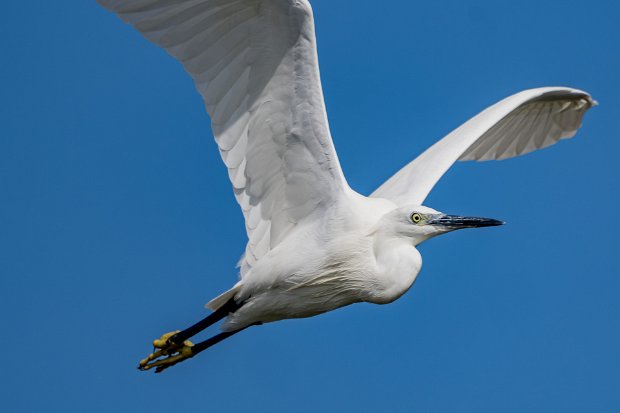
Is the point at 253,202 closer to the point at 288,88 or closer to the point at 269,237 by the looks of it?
the point at 269,237

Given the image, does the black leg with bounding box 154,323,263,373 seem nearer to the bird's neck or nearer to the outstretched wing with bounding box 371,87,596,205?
the bird's neck

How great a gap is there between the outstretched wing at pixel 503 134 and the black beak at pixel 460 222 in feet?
2.17

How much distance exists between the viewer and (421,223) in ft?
27.4

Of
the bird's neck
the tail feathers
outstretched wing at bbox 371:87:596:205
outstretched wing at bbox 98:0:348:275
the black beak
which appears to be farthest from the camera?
outstretched wing at bbox 371:87:596:205

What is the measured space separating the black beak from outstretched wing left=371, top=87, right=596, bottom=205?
0.66 metres

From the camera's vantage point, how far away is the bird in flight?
7756mm

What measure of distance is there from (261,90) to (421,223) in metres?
1.70

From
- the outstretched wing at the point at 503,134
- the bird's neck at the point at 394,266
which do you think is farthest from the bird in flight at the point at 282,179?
the outstretched wing at the point at 503,134

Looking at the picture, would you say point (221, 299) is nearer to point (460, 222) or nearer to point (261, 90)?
point (261, 90)

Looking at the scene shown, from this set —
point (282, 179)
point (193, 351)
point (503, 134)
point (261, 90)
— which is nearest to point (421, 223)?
point (282, 179)

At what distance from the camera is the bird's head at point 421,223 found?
8.30m

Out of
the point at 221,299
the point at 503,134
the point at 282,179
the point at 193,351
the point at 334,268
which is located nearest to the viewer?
the point at 334,268

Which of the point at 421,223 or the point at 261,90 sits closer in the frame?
the point at 261,90

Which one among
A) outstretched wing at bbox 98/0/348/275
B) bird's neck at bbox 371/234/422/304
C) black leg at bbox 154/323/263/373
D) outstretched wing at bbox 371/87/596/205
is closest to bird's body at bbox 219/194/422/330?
bird's neck at bbox 371/234/422/304
